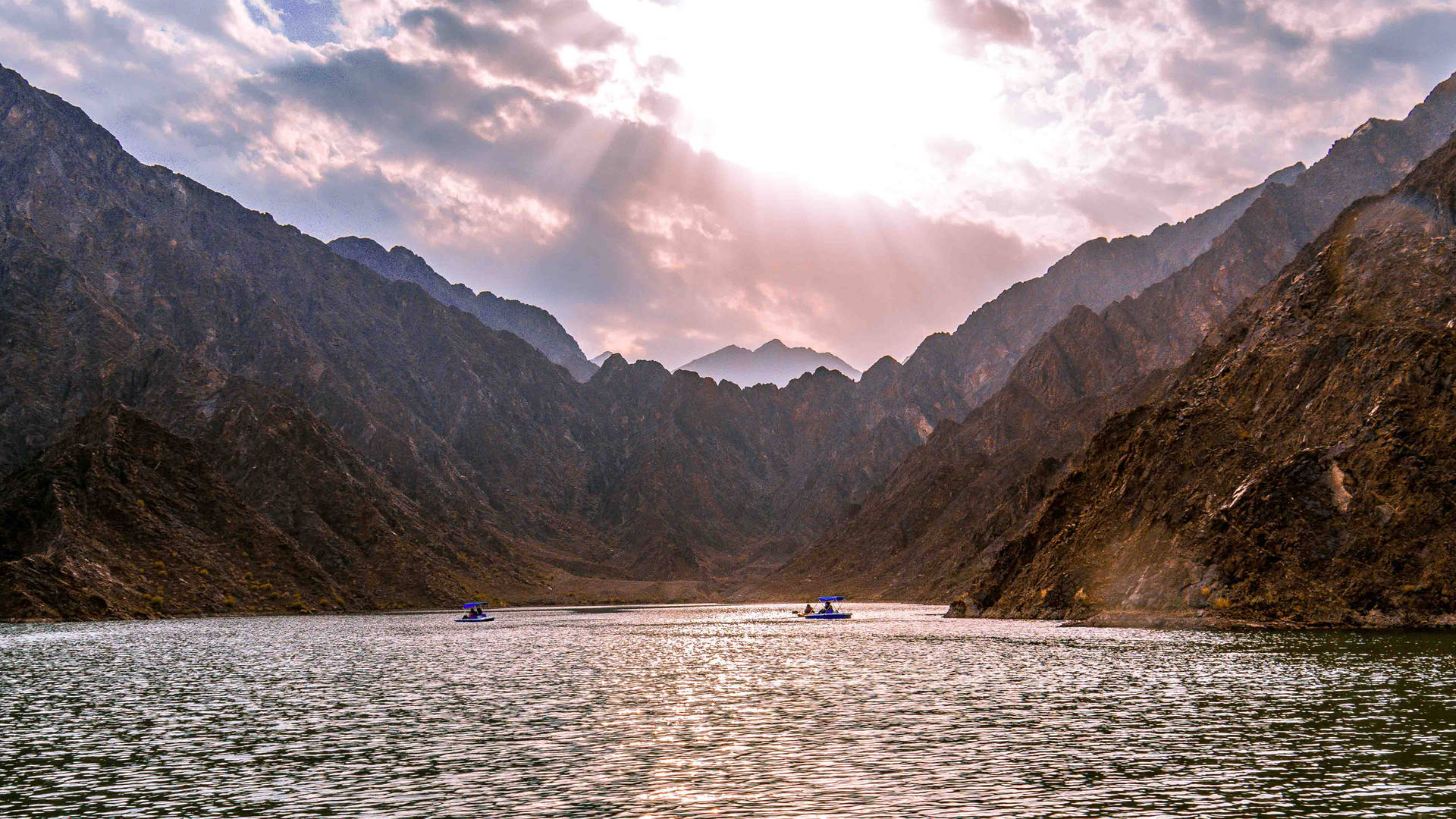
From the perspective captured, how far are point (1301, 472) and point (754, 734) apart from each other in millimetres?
101434

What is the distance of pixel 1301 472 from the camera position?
12131cm

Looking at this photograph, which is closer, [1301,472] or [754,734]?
[754,734]

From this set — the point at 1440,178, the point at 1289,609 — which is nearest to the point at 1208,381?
the point at 1440,178

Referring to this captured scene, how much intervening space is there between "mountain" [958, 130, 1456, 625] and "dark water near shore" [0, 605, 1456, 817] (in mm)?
21254

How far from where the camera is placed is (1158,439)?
153 m

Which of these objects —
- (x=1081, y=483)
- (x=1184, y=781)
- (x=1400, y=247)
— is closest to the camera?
(x=1184, y=781)

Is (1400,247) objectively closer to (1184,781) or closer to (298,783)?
(1184,781)

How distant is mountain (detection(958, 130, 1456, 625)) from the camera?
10956 centimetres

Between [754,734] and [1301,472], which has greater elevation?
[1301,472]

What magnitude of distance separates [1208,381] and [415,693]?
460 ft

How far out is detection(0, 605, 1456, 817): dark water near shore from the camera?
31500mm

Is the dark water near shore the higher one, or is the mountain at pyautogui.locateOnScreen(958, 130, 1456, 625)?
the mountain at pyautogui.locateOnScreen(958, 130, 1456, 625)

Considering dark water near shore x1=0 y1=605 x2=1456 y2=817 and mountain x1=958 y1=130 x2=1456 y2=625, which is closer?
dark water near shore x1=0 y1=605 x2=1456 y2=817

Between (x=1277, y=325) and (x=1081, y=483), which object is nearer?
(x=1277, y=325)
